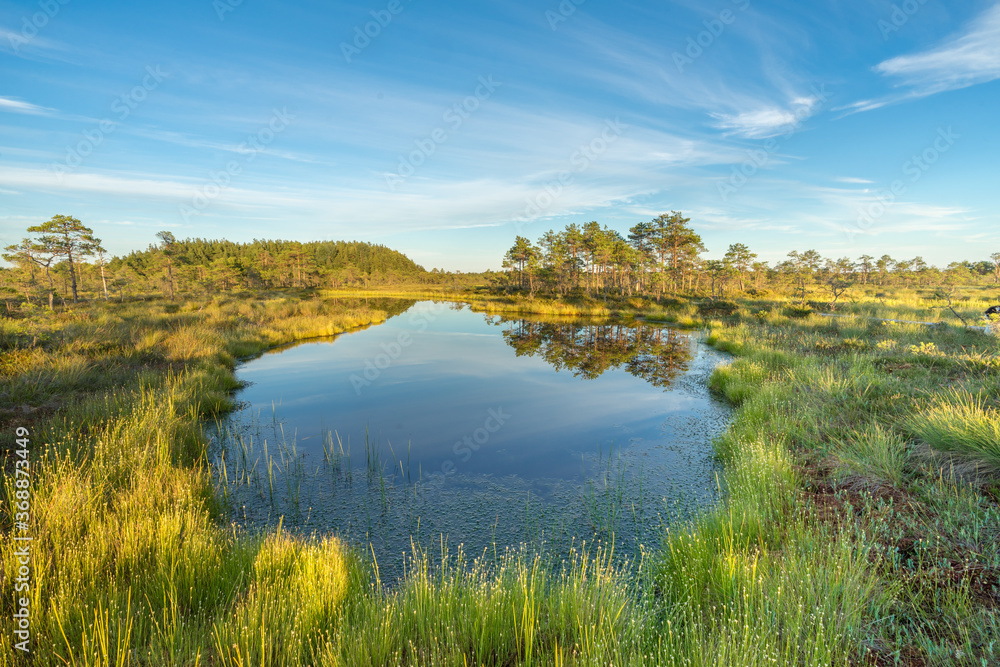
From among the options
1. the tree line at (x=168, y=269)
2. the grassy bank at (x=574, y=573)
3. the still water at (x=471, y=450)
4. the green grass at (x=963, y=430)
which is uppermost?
the tree line at (x=168, y=269)

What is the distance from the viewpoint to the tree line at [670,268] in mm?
50969

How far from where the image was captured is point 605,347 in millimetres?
22406

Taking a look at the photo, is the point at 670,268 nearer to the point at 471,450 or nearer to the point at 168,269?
the point at 471,450

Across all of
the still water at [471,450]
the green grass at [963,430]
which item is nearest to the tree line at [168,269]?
the still water at [471,450]

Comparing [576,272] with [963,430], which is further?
[576,272]

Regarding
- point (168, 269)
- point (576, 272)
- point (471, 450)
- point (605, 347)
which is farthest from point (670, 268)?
point (168, 269)

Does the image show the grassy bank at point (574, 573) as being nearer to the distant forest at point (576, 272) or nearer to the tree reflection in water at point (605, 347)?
the tree reflection in water at point (605, 347)

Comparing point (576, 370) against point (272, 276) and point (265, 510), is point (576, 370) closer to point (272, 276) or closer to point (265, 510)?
point (265, 510)

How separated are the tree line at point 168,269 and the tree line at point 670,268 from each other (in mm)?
44992

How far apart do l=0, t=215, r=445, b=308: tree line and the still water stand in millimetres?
26604

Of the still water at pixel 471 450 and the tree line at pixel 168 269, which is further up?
the tree line at pixel 168 269

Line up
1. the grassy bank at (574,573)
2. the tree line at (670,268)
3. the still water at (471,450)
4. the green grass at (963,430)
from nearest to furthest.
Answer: the grassy bank at (574,573) → the green grass at (963,430) → the still water at (471,450) → the tree line at (670,268)

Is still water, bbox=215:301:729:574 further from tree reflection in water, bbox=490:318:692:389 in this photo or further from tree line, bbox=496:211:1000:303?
tree line, bbox=496:211:1000:303

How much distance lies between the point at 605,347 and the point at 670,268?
130ft
